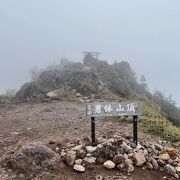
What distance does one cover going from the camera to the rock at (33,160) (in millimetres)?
8031

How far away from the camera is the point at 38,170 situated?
8.00 m

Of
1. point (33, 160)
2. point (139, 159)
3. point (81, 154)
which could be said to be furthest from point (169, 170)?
point (33, 160)

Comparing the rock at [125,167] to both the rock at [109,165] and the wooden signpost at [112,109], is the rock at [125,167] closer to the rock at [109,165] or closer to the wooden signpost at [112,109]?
the rock at [109,165]

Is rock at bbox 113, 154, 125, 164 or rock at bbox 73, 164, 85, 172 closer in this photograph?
rock at bbox 73, 164, 85, 172

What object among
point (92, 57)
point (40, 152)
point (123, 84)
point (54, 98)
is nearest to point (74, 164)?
point (40, 152)

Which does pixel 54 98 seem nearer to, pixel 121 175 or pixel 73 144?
pixel 73 144

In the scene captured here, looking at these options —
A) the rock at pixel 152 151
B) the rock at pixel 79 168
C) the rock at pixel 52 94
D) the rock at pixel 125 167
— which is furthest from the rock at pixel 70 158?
the rock at pixel 52 94

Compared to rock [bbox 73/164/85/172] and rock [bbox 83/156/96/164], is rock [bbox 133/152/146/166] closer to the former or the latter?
rock [bbox 83/156/96/164]

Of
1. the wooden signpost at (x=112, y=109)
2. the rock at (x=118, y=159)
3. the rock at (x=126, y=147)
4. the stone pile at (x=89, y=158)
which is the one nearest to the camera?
the stone pile at (x=89, y=158)

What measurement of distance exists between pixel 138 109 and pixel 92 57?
1775cm

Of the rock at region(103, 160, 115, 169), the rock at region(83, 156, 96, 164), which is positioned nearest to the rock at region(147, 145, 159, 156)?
the rock at region(103, 160, 115, 169)

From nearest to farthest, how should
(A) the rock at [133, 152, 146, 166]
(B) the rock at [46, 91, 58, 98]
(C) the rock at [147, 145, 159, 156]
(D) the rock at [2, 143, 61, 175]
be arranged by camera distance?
(D) the rock at [2, 143, 61, 175] < (A) the rock at [133, 152, 146, 166] < (C) the rock at [147, 145, 159, 156] < (B) the rock at [46, 91, 58, 98]

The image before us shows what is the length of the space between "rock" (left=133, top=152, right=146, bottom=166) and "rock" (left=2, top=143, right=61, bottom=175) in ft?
5.20

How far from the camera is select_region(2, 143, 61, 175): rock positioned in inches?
316
